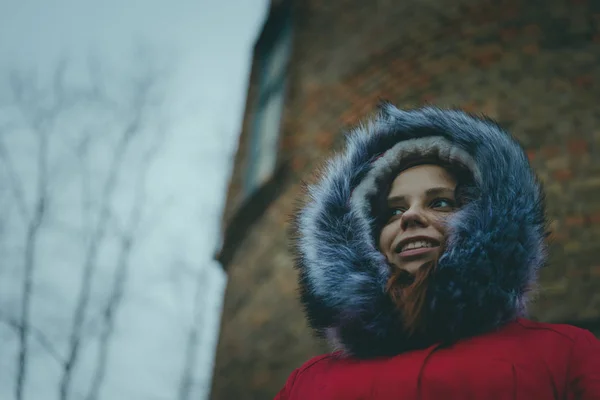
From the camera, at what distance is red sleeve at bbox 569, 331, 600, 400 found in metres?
1.60

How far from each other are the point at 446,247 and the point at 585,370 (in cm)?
50

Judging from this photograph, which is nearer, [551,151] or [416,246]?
[416,246]

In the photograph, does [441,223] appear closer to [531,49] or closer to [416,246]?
[416,246]

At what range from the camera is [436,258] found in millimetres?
1965

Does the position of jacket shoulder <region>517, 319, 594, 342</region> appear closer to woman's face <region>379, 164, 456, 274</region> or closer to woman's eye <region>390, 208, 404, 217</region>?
woman's face <region>379, 164, 456, 274</region>

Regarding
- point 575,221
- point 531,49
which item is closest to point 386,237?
point 575,221

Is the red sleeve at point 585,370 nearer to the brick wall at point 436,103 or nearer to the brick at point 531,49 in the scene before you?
the brick wall at point 436,103

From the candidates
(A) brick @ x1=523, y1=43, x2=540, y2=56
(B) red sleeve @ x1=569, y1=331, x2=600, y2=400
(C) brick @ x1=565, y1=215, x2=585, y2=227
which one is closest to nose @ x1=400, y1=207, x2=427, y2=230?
(B) red sleeve @ x1=569, y1=331, x2=600, y2=400

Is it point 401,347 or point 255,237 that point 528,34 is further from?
point 401,347

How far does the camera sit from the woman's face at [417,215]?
6.58ft

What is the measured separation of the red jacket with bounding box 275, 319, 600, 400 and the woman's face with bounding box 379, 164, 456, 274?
0.97 ft

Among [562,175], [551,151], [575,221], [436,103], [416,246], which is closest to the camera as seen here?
[416,246]

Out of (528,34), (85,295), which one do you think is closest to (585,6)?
(528,34)

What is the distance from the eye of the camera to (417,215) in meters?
2.03
